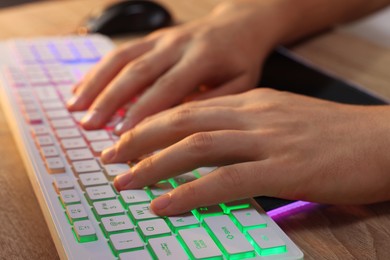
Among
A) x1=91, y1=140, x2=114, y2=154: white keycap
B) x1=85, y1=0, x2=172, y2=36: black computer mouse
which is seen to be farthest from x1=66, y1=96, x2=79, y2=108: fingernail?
x1=85, y1=0, x2=172, y2=36: black computer mouse

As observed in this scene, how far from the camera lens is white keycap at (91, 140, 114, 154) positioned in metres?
0.73

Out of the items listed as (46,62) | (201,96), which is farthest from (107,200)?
(46,62)

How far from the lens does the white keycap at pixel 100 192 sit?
0.63 meters

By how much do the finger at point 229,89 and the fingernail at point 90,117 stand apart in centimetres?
15

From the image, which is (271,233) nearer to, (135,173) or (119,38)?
A: (135,173)

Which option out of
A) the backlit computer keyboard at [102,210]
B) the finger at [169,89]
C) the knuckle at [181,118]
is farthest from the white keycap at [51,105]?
the knuckle at [181,118]

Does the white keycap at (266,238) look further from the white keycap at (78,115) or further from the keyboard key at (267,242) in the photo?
the white keycap at (78,115)

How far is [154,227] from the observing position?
582 mm

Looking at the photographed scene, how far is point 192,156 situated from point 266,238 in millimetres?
126

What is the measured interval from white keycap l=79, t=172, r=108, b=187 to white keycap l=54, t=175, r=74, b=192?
0.01m

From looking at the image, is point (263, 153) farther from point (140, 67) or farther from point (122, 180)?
point (140, 67)

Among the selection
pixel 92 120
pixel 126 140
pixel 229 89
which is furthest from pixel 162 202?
pixel 229 89

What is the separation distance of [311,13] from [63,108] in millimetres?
532

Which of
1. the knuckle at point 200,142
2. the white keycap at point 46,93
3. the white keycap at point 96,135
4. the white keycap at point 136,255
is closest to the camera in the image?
the white keycap at point 136,255
